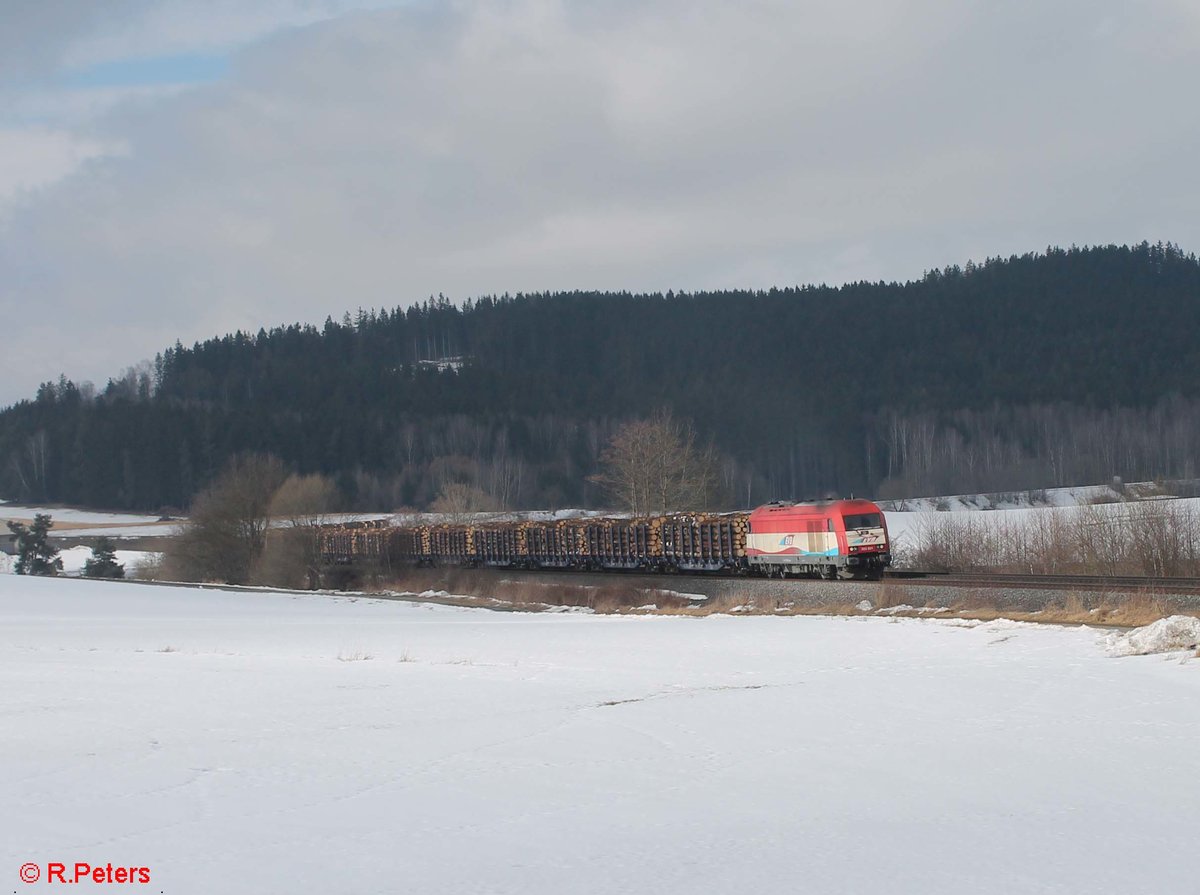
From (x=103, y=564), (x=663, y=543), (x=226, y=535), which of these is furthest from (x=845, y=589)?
(x=103, y=564)

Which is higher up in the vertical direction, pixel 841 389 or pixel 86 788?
pixel 841 389

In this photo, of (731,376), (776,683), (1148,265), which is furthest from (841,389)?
(776,683)

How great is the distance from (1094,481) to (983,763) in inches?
4771

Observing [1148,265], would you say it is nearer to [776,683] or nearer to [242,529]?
[242,529]

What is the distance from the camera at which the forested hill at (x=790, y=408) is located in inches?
5782

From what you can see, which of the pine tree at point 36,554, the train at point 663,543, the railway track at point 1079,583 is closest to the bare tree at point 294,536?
the train at point 663,543

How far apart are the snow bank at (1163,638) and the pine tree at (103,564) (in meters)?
81.9

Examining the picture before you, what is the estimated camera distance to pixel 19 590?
5066 cm

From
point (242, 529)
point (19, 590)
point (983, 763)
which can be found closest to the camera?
point (983, 763)

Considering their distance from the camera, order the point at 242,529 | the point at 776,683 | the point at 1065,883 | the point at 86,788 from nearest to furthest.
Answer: the point at 1065,883, the point at 86,788, the point at 776,683, the point at 242,529

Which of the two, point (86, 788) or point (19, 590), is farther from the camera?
point (19, 590)

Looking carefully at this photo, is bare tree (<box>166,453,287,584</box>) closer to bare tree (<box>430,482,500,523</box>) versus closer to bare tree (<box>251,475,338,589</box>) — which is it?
bare tree (<box>251,475,338,589</box>)

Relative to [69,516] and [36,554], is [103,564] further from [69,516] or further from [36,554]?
[69,516]

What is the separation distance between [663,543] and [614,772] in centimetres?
4386
